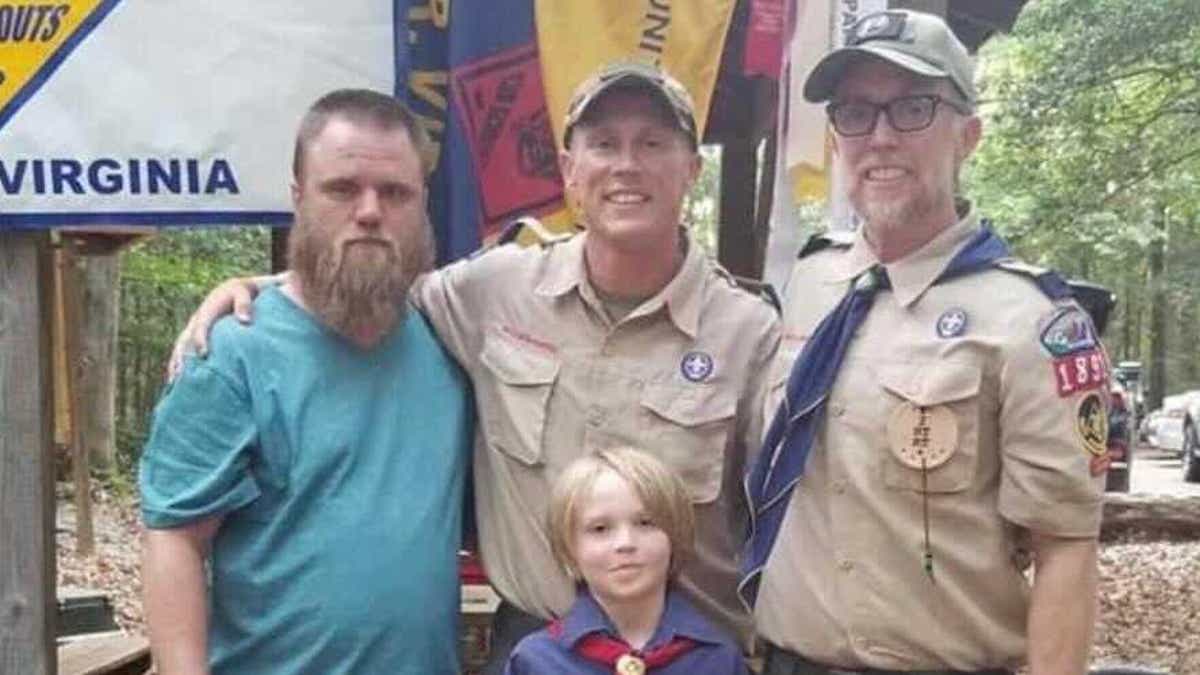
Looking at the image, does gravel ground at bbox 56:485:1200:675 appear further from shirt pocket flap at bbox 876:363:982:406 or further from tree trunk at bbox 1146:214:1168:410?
tree trunk at bbox 1146:214:1168:410

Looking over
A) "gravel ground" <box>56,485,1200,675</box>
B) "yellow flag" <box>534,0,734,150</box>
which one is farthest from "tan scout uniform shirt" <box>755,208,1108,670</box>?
"gravel ground" <box>56,485,1200,675</box>

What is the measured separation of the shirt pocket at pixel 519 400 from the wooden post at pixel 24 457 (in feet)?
4.16

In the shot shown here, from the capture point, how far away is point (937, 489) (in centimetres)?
274

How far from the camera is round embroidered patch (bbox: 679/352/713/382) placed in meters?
3.12

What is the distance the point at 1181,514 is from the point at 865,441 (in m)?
11.5

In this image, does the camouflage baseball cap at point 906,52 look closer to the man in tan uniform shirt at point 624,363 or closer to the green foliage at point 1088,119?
the man in tan uniform shirt at point 624,363

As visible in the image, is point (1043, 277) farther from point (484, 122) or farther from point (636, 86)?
point (484, 122)

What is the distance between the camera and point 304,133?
9.97 feet

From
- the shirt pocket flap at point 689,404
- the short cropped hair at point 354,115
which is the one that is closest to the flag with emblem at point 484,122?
the short cropped hair at point 354,115

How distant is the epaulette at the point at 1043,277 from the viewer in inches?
108

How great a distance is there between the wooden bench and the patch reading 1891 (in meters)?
2.21

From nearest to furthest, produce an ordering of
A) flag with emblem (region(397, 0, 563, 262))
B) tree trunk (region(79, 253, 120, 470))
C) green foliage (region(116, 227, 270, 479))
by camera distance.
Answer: flag with emblem (region(397, 0, 563, 262)), tree trunk (region(79, 253, 120, 470)), green foliage (region(116, 227, 270, 479))

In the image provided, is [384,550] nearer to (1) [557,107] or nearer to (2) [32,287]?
(2) [32,287]

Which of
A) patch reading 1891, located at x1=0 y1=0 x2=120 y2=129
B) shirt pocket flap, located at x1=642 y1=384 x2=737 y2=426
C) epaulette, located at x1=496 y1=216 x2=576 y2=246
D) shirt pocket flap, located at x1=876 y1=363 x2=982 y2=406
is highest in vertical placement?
patch reading 1891, located at x1=0 y1=0 x2=120 y2=129
